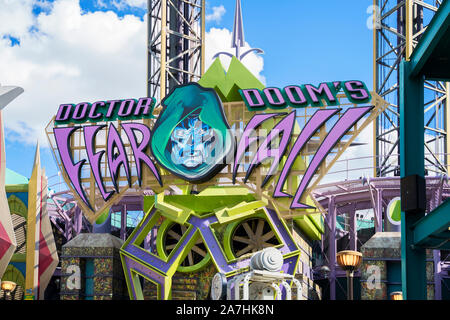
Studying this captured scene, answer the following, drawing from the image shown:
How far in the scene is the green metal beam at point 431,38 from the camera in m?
14.7

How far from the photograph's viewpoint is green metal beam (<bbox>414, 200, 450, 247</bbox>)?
567 inches

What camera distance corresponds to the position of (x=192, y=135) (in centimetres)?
3503

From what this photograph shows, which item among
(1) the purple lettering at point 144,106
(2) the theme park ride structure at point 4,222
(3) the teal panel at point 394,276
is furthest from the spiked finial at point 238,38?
(2) the theme park ride structure at point 4,222

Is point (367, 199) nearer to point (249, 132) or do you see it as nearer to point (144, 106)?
point (249, 132)

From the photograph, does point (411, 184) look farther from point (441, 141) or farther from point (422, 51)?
point (441, 141)

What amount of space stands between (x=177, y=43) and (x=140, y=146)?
Answer: 21042 millimetres

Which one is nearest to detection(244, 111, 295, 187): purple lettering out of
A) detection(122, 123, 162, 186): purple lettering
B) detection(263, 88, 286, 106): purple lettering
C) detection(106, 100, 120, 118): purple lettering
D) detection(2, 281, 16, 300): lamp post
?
detection(263, 88, 286, 106): purple lettering

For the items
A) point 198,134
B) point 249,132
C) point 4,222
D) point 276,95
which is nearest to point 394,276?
point 249,132

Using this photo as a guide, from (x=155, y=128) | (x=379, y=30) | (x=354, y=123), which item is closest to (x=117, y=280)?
(x=155, y=128)

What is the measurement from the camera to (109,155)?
118 feet

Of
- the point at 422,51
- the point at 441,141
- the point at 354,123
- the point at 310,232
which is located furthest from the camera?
the point at 441,141

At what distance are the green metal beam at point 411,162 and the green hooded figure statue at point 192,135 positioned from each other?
16.9m

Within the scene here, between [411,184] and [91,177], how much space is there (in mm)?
21875

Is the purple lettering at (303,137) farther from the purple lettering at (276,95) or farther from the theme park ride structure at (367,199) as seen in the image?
the theme park ride structure at (367,199)
